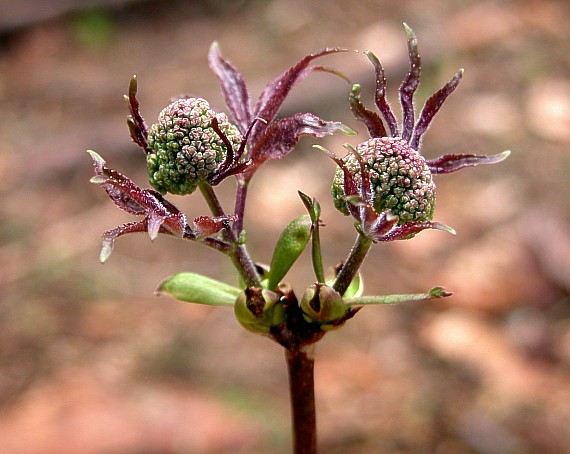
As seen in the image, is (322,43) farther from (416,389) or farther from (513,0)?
(416,389)

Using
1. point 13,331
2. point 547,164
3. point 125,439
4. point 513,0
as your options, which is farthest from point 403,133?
point 513,0

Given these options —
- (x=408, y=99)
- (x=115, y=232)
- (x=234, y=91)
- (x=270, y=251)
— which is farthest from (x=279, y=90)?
(x=270, y=251)

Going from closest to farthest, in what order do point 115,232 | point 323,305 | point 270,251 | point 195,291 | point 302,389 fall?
1. point 115,232
2. point 323,305
3. point 302,389
4. point 195,291
5. point 270,251

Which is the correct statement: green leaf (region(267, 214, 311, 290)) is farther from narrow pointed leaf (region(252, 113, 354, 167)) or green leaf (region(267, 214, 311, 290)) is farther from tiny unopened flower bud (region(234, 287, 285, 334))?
narrow pointed leaf (region(252, 113, 354, 167))

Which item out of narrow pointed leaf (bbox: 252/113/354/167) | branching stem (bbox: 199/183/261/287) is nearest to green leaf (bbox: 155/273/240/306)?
branching stem (bbox: 199/183/261/287)

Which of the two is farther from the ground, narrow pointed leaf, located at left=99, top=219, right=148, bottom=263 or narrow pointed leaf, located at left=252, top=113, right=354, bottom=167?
narrow pointed leaf, located at left=252, top=113, right=354, bottom=167

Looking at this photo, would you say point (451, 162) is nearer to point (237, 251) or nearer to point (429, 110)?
point (429, 110)
